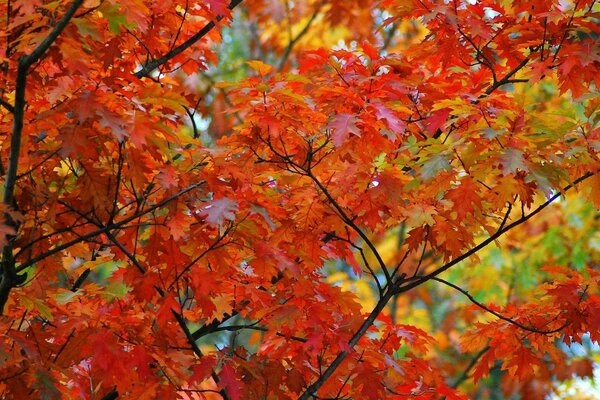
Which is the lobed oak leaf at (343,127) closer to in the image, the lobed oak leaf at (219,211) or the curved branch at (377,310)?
the lobed oak leaf at (219,211)

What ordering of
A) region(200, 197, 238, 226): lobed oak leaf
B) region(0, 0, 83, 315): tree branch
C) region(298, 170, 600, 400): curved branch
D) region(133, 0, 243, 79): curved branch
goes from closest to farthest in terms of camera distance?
region(0, 0, 83, 315): tree branch → region(200, 197, 238, 226): lobed oak leaf → region(298, 170, 600, 400): curved branch → region(133, 0, 243, 79): curved branch

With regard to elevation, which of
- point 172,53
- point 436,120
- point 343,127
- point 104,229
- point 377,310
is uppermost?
point 172,53

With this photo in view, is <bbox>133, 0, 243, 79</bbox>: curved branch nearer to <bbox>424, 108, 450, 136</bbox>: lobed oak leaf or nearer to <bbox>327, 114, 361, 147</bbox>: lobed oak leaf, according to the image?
<bbox>327, 114, 361, 147</bbox>: lobed oak leaf

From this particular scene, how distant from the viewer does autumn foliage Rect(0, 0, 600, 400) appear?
2.55m

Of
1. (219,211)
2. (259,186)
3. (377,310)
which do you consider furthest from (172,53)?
(377,310)

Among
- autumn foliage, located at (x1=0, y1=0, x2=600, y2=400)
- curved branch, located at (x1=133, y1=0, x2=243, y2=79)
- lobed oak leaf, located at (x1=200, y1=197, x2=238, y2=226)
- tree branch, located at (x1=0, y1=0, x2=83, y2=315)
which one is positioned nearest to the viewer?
tree branch, located at (x1=0, y1=0, x2=83, y2=315)

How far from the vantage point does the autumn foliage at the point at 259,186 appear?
2551 mm

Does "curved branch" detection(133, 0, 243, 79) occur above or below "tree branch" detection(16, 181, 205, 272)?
above

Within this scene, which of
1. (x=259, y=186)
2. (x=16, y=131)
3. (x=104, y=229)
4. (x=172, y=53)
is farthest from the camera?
(x=172, y=53)

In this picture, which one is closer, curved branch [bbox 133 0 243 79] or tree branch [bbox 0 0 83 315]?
tree branch [bbox 0 0 83 315]

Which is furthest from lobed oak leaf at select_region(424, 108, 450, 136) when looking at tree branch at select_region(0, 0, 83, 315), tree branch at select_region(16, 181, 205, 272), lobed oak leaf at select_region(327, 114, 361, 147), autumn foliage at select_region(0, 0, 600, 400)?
tree branch at select_region(0, 0, 83, 315)

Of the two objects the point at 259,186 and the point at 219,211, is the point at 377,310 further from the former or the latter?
the point at 219,211

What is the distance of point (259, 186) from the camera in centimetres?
300

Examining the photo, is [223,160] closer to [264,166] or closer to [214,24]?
[264,166]
